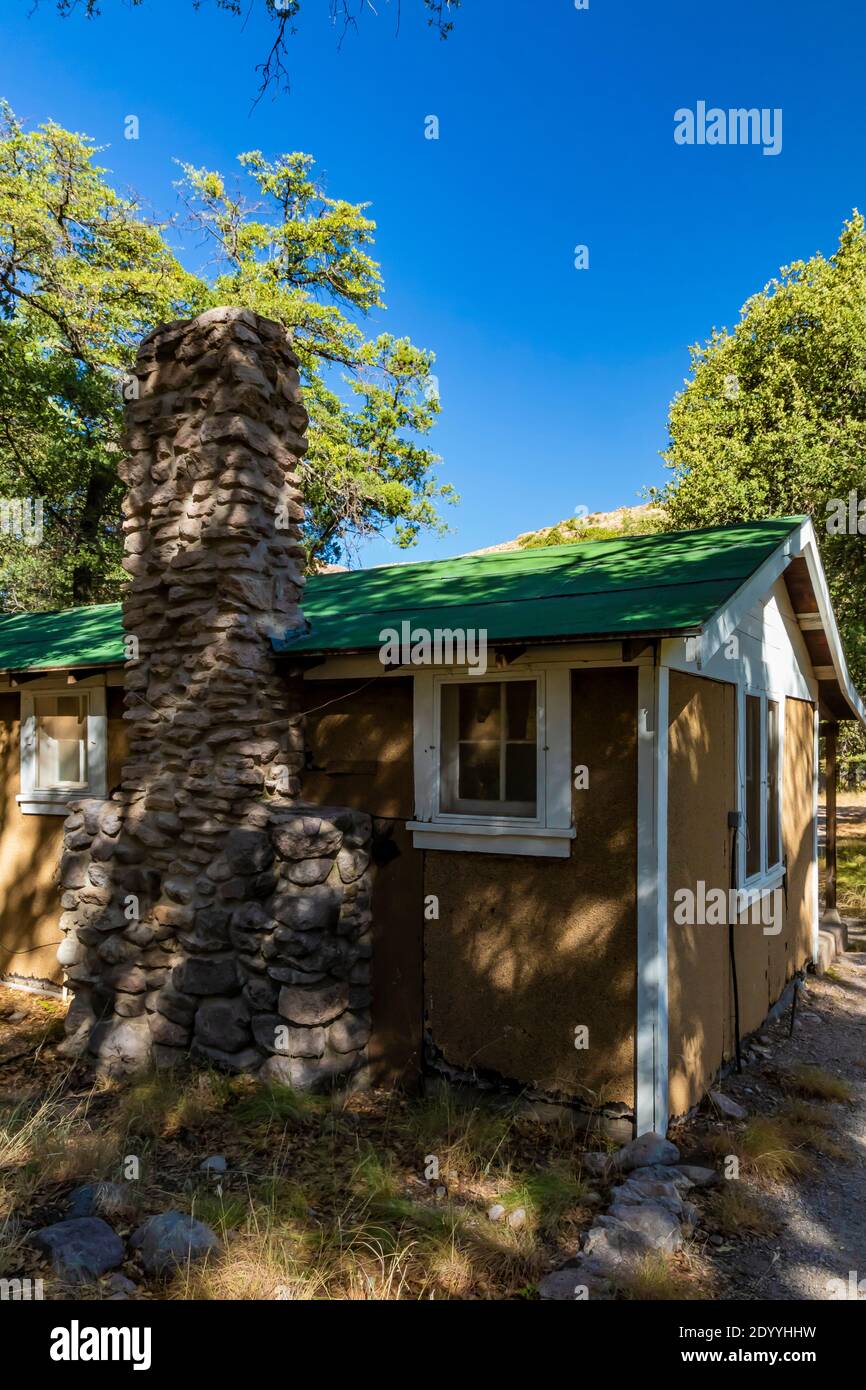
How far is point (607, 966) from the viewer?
510 cm

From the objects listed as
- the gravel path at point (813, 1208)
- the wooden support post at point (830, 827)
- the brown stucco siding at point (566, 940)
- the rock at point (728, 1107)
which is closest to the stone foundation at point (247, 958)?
the brown stucco siding at point (566, 940)

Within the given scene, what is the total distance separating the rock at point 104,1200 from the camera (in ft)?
13.3

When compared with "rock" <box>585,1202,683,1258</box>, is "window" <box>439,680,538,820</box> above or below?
above

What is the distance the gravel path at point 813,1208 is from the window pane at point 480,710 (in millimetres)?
3235

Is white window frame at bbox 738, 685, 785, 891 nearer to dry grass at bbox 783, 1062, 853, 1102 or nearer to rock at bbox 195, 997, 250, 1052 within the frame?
dry grass at bbox 783, 1062, 853, 1102

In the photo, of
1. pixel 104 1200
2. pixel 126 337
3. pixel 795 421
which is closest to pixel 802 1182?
pixel 104 1200

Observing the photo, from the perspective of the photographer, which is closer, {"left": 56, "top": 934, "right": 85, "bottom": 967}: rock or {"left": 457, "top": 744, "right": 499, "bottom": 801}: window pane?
{"left": 457, "top": 744, "right": 499, "bottom": 801}: window pane

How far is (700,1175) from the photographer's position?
4.59 metres

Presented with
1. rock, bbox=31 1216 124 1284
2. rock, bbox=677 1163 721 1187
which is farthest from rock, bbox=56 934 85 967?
rock, bbox=677 1163 721 1187

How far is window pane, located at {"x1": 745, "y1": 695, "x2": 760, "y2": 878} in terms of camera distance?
6.96 meters

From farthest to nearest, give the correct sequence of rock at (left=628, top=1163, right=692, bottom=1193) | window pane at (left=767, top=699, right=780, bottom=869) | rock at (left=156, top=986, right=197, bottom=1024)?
1. window pane at (left=767, top=699, right=780, bottom=869)
2. rock at (left=156, top=986, right=197, bottom=1024)
3. rock at (left=628, top=1163, right=692, bottom=1193)

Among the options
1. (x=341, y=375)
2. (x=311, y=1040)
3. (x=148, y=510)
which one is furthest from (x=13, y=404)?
(x=311, y=1040)

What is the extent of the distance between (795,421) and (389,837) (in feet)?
46.0

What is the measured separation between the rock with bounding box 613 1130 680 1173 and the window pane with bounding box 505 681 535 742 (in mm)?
2554
